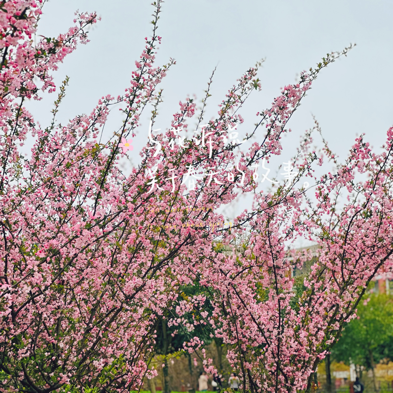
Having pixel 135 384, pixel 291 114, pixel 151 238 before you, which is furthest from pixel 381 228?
pixel 135 384

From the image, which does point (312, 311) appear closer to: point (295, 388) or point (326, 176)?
point (295, 388)

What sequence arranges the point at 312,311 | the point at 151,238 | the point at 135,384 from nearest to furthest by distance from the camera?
the point at 151,238
the point at 312,311
the point at 135,384

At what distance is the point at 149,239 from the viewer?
547 cm

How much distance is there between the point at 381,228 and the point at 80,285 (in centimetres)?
440

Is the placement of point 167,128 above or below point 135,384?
above

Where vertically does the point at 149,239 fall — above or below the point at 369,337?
above

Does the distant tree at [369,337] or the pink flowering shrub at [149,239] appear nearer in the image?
the pink flowering shrub at [149,239]

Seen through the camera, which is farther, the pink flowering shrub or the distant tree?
the distant tree

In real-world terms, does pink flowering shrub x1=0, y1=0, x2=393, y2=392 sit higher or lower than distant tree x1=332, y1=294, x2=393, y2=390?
higher

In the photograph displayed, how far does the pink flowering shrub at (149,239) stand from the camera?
469 cm

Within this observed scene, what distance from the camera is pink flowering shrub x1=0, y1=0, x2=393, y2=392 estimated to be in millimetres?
4691

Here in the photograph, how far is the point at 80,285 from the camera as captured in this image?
5.44 m

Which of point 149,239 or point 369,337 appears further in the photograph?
point 369,337

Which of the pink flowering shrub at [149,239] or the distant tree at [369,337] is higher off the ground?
the pink flowering shrub at [149,239]
